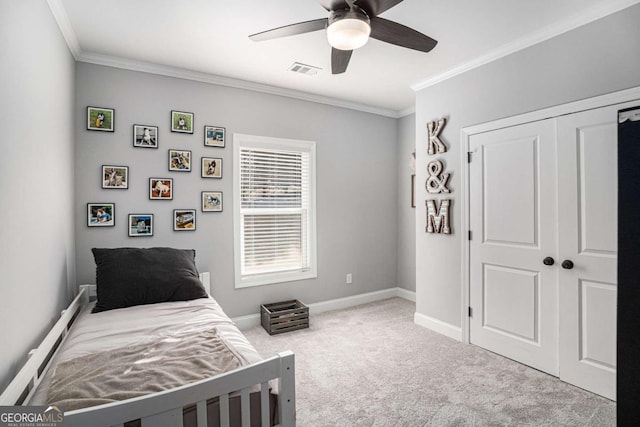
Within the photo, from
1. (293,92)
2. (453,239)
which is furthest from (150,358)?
(293,92)

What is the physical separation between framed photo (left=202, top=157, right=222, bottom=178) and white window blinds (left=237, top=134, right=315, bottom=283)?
0.23 m

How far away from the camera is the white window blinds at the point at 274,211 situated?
359 cm

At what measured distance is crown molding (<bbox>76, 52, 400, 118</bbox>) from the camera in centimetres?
285

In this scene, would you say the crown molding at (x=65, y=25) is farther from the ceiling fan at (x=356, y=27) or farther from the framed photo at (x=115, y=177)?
the ceiling fan at (x=356, y=27)

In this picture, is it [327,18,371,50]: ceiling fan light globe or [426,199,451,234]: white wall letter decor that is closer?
[327,18,371,50]: ceiling fan light globe

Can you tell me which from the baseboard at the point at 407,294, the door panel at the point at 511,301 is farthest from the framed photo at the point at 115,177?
the baseboard at the point at 407,294

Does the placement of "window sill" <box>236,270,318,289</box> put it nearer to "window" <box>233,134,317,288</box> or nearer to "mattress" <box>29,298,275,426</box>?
"window" <box>233,134,317,288</box>

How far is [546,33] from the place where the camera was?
2.47 meters

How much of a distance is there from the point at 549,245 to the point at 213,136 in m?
3.21

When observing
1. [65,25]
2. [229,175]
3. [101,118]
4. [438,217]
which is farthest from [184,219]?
[438,217]

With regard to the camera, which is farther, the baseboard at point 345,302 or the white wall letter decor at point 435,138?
the baseboard at point 345,302

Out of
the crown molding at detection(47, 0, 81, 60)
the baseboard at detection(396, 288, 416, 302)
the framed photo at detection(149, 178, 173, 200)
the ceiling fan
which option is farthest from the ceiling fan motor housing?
the baseboard at detection(396, 288, 416, 302)

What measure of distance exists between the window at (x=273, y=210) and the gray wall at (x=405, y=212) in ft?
4.71

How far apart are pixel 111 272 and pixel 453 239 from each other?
9.95 feet
